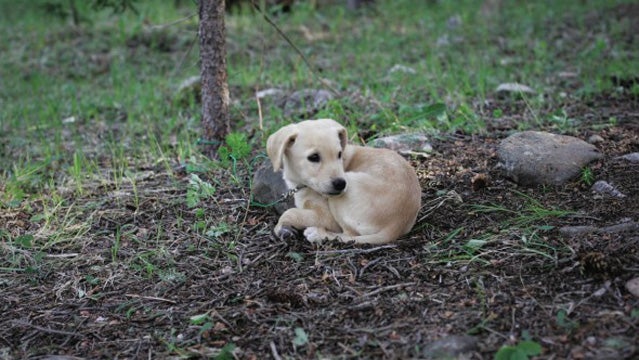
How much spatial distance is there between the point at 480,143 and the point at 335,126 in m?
1.83

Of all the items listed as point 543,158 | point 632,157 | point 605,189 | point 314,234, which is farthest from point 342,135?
point 632,157

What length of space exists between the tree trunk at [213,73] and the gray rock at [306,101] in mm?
1207

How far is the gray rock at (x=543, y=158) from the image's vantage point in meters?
4.70

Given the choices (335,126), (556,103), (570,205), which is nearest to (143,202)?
(335,126)

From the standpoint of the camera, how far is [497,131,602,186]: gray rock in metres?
4.70

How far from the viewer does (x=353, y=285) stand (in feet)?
12.4

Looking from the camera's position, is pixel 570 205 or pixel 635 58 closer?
pixel 570 205

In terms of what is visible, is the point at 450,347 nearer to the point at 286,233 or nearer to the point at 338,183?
the point at 338,183

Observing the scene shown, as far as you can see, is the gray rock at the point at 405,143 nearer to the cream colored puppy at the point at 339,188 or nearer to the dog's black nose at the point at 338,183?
the cream colored puppy at the point at 339,188

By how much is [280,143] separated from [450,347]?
6.27 feet

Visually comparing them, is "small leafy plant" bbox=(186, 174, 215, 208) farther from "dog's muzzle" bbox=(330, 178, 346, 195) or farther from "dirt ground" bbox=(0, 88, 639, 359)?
"dog's muzzle" bbox=(330, 178, 346, 195)

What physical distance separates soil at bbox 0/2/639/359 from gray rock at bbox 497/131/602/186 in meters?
0.10

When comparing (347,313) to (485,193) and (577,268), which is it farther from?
(485,193)

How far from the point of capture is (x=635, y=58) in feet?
28.1
